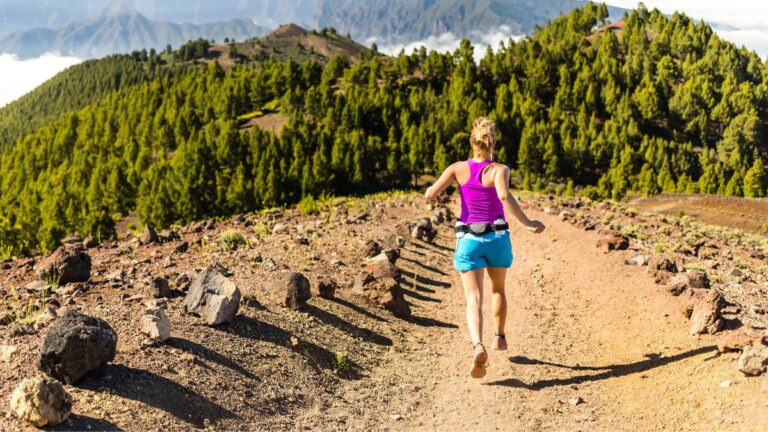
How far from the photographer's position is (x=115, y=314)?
919 centimetres

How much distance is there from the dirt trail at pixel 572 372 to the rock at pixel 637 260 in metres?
0.41

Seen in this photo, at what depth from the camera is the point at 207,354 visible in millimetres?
8414

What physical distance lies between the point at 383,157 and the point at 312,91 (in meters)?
35.0

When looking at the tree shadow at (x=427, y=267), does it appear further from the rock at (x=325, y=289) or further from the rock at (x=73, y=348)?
the rock at (x=73, y=348)

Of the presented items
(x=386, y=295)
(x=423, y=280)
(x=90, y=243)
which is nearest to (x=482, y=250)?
(x=386, y=295)

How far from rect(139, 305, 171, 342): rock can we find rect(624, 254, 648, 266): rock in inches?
476

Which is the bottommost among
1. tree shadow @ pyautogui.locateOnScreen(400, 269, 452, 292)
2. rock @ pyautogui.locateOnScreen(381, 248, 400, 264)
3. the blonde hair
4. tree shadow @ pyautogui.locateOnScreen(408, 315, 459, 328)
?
tree shadow @ pyautogui.locateOnScreen(408, 315, 459, 328)

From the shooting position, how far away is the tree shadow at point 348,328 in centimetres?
1067

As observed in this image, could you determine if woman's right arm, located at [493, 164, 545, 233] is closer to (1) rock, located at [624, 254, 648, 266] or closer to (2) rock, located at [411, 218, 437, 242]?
(1) rock, located at [624, 254, 648, 266]

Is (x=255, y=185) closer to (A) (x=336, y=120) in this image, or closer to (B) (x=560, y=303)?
(A) (x=336, y=120)

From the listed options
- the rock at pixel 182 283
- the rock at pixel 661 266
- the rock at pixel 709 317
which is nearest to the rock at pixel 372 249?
the rock at pixel 182 283

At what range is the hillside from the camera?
8550cm

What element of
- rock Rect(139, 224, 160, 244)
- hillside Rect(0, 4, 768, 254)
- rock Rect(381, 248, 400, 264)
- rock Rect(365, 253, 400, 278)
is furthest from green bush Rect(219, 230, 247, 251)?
hillside Rect(0, 4, 768, 254)

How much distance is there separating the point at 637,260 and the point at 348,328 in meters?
8.83
